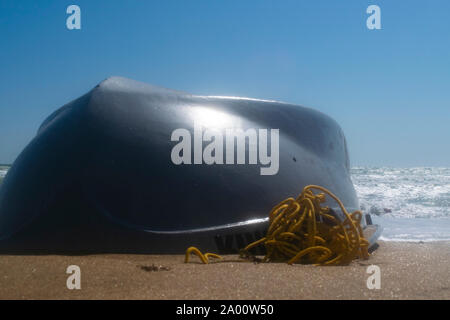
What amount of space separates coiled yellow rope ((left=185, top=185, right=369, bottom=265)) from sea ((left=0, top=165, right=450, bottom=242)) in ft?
11.5

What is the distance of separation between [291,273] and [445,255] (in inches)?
101

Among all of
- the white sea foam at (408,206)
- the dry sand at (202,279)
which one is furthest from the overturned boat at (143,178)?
the white sea foam at (408,206)

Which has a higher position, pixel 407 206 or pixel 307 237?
pixel 307 237

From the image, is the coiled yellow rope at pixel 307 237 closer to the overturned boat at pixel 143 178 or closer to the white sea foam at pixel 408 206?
the overturned boat at pixel 143 178

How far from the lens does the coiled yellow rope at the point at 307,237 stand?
13.1 feet

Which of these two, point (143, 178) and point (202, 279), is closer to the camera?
point (202, 279)

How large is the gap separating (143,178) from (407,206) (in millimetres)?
15767

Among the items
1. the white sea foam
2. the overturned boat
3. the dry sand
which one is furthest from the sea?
the dry sand

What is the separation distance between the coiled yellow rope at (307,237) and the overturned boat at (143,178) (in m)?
0.29

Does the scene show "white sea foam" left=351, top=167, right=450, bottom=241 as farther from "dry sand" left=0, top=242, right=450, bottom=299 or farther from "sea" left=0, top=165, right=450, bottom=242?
"dry sand" left=0, top=242, right=450, bottom=299

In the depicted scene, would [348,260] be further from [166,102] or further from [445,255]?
[166,102]

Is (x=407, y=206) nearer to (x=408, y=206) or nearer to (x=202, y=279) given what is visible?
(x=408, y=206)

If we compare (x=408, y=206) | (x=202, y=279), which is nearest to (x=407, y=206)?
(x=408, y=206)

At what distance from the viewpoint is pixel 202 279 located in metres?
3.25
